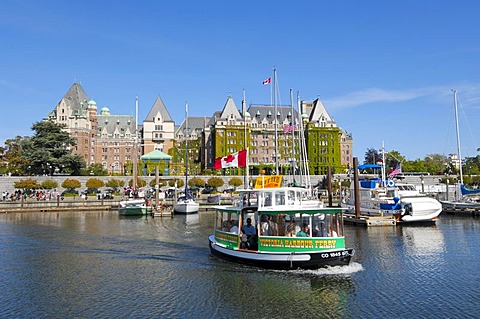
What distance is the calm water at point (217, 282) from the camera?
1966 cm

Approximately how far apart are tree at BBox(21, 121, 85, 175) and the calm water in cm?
7073

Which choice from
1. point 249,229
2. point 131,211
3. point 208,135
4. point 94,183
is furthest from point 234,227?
point 208,135

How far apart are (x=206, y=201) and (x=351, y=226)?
39160 millimetres

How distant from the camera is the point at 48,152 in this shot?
105438 millimetres

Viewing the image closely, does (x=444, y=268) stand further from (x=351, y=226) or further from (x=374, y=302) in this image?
(x=351, y=226)

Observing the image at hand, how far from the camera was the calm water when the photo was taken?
64.5ft

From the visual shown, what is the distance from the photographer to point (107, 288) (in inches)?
925

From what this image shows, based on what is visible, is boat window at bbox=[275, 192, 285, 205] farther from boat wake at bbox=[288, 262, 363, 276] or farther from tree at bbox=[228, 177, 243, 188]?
tree at bbox=[228, 177, 243, 188]

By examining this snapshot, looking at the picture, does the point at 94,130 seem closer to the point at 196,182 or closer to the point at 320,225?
the point at 196,182

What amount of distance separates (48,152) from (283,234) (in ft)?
308

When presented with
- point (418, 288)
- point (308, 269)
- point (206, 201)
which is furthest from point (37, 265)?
point (206, 201)

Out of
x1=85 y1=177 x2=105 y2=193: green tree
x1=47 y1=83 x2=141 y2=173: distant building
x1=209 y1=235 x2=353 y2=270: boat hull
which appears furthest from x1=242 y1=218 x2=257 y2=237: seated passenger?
x1=47 y1=83 x2=141 y2=173: distant building

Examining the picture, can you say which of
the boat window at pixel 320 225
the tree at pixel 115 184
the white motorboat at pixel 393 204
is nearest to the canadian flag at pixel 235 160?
the boat window at pixel 320 225

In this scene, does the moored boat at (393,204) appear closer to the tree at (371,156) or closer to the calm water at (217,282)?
the calm water at (217,282)
